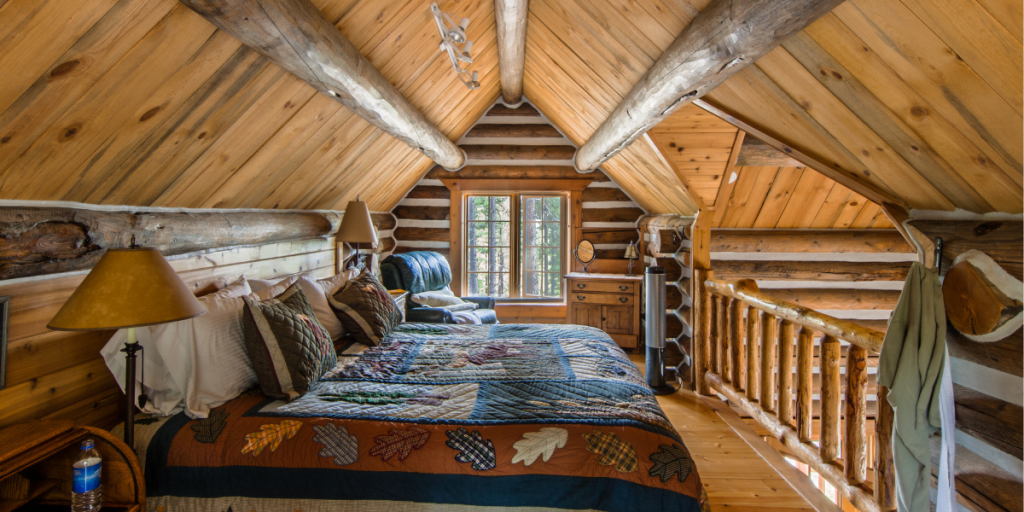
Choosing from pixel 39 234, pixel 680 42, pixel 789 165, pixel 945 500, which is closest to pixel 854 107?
pixel 680 42

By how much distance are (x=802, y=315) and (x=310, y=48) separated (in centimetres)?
275

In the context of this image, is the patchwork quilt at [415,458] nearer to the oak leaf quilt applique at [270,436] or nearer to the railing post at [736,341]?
the oak leaf quilt applique at [270,436]

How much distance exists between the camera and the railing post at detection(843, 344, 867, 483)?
7.53 ft

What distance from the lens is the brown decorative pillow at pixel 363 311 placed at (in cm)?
293

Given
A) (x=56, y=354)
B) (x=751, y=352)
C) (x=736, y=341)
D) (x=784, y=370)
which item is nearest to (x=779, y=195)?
(x=736, y=341)

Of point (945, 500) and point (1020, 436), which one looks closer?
point (1020, 436)

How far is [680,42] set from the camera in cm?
207

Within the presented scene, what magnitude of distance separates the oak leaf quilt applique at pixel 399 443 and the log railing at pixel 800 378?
6.29 feet

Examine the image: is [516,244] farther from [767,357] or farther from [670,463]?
[670,463]

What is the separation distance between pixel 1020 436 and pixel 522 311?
4.66m

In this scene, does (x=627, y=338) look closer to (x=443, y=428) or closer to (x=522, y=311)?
(x=522, y=311)

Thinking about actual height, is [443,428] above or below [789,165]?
below

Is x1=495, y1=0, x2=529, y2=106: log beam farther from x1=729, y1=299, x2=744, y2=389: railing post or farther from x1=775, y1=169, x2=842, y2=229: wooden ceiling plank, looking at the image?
Answer: x1=775, y1=169, x2=842, y2=229: wooden ceiling plank

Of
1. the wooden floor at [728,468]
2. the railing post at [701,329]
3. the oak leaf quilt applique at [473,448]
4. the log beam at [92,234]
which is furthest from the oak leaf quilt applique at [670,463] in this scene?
the railing post at [701,329]
